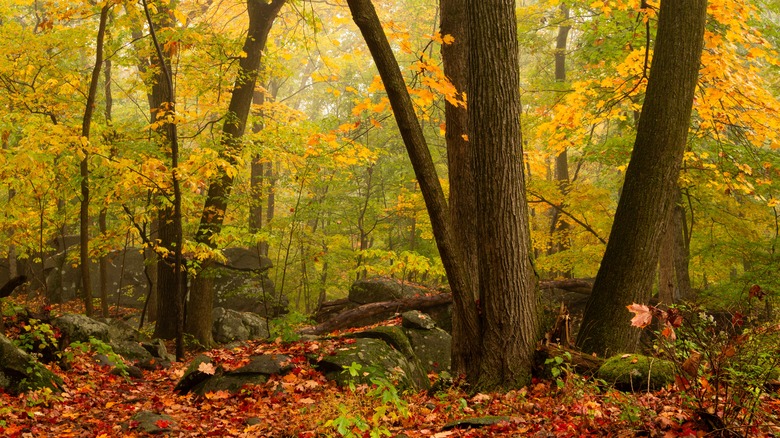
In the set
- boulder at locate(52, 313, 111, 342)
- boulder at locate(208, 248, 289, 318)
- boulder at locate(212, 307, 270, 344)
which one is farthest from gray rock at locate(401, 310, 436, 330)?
boulder at locate(208, 248, 289, 318)

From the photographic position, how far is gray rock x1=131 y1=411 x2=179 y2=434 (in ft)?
15.0

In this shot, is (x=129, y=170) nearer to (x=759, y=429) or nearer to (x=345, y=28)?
(x=759, y=429)

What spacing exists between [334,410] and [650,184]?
12.3 feet

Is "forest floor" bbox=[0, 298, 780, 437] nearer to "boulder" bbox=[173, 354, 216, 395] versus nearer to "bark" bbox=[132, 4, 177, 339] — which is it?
"boulder" bbox=[173, 354, 216, 395]

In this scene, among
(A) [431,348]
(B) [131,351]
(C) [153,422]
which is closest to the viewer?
(C) [153,422]

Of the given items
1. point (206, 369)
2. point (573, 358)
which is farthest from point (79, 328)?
point (573, 358)

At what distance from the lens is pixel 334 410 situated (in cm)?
450

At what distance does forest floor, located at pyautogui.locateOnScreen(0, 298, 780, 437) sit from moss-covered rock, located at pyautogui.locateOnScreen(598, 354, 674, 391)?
0.50ft

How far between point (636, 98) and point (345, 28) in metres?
17.1

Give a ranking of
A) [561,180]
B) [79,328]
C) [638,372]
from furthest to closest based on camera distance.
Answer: [561,180] < [79,328] < [638,372]

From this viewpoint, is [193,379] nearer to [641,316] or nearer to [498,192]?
[498,192]

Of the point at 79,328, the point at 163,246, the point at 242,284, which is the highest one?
the point at 163,246

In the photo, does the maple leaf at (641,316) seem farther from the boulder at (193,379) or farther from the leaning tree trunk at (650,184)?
the boulder at (193,379)

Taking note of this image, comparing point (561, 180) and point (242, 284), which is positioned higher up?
point (561, 180)
